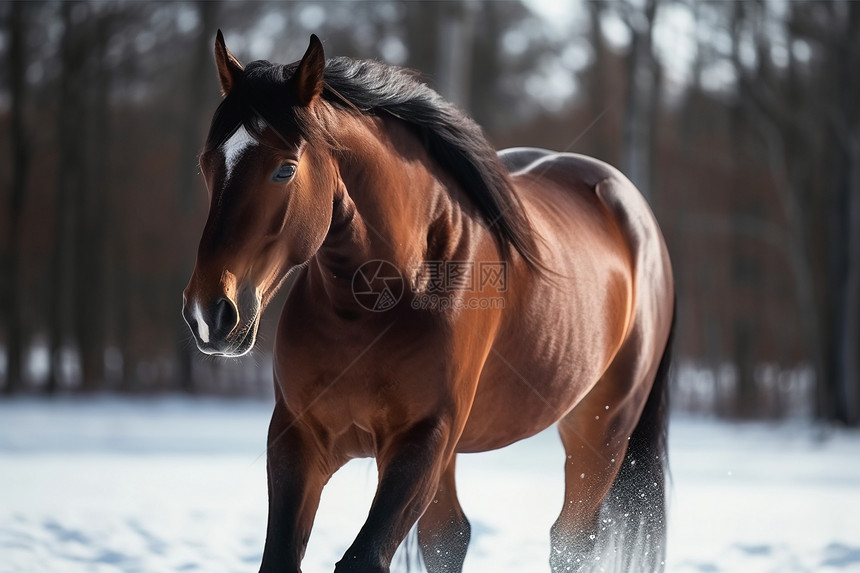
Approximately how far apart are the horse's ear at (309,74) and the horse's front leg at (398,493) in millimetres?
932

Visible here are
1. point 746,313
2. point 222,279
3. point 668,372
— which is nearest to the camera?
point 222,279

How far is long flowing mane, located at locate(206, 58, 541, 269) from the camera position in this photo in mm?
2301

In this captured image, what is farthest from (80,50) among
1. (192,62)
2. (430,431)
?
(430,431)

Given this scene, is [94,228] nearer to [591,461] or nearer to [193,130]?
[193,130]

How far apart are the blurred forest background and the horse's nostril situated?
879 centimetres

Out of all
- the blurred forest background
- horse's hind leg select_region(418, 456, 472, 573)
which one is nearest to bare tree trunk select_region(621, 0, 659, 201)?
the blurred forest background

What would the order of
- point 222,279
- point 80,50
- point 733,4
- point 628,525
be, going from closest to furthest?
point 222,279, point 628,525, point 733,4, point 80,50

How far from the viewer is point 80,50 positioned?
14.7m

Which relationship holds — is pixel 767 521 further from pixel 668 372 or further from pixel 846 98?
pixel 846 98

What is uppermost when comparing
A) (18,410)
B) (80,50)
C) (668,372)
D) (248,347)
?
(80,50)

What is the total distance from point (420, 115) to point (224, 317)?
1.04 m

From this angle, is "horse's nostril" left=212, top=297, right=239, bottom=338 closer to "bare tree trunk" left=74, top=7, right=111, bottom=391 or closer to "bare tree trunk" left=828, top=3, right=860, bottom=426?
"bare tree trunk" left=828, top=3, right=860, bottom=426

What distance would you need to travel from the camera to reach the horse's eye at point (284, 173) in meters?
2.20

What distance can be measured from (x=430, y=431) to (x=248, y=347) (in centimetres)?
59
